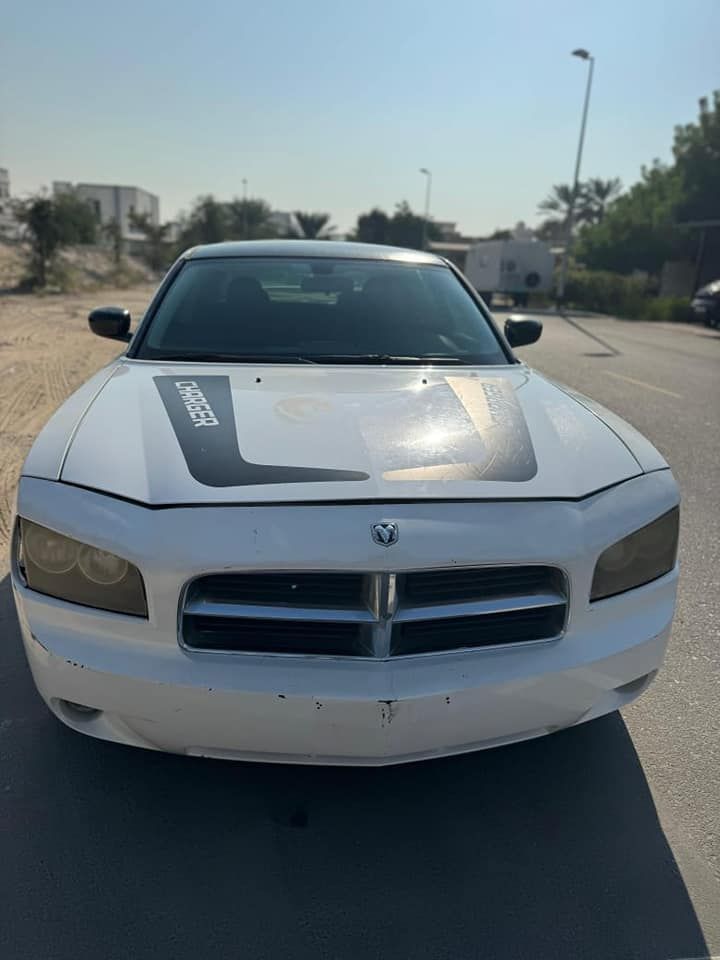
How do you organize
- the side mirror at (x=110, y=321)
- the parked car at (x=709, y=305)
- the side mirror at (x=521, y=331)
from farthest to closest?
the parked car at (x=709, y=305) < the side mirror at (x=521, y=331) < the side mirror at (x=110, y=321)

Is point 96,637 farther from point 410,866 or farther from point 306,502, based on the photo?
point 410,866

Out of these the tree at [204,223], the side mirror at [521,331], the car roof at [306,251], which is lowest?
the side mirror at [521,331]

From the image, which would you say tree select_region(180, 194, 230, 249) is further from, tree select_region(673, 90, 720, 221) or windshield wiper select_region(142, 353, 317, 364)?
windshield wiper select_region(142, 353, 317, 364)

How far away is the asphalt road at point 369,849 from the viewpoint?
1.68 meters

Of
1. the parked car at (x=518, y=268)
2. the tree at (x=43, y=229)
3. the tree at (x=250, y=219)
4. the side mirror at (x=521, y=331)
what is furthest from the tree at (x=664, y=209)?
the side mirror at (x=521, y=331)

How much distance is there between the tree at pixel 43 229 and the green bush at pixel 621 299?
2015 centimetres

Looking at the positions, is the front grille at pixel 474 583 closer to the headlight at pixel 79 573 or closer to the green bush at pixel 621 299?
the headlight at pixel 79 573

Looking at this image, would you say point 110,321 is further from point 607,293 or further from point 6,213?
point 607,293

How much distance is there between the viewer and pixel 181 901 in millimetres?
1747

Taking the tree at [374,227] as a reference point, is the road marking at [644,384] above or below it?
below

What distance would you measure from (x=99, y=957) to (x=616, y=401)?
26.1 feet

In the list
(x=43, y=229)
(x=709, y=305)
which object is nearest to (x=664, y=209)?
(x=709, y=305)

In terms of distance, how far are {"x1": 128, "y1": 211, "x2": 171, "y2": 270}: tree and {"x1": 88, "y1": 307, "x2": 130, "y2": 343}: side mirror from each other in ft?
124

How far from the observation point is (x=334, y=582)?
5.73 ft
